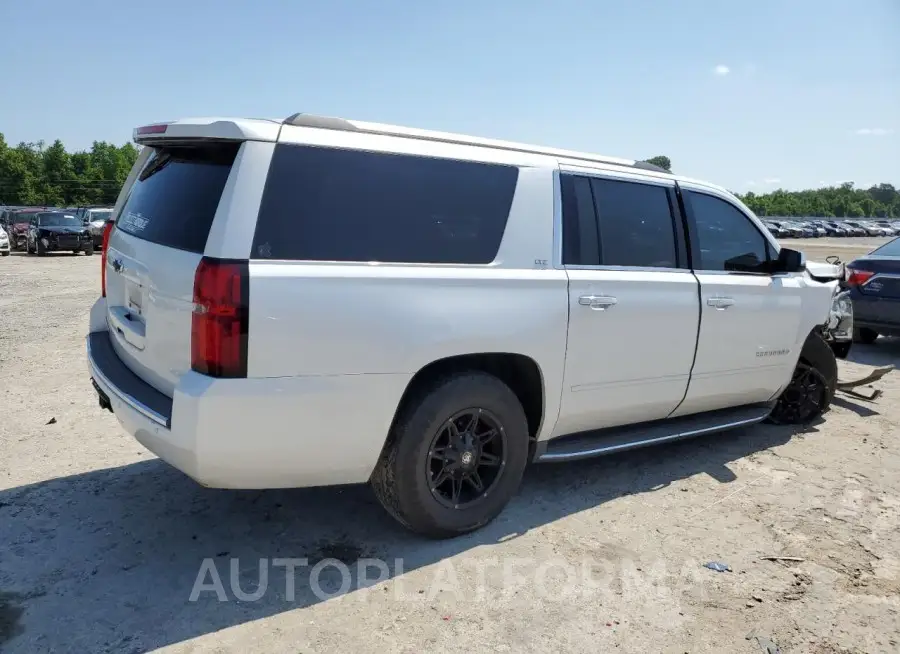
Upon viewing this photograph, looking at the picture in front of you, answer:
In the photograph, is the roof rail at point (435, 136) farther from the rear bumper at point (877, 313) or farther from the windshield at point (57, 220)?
the windshield at point (57, 220)

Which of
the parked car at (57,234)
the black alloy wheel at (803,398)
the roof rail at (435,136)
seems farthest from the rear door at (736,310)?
the parked car at (57,234)

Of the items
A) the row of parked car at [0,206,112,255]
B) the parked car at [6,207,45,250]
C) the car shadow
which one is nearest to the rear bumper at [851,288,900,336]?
the car shadow

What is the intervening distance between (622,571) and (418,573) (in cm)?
100

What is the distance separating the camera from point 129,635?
279cm

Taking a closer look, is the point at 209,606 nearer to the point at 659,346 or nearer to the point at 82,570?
the point at 82,570

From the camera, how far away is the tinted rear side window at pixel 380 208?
3.01 meters

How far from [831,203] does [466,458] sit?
639 ft

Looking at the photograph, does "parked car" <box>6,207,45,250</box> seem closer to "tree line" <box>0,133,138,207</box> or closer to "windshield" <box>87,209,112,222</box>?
"windshield" <box>87,209,112,222</box>

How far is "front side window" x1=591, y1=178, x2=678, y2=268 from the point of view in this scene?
416cm

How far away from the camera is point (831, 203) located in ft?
562

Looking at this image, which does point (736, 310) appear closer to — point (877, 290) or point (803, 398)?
point (803, 398)

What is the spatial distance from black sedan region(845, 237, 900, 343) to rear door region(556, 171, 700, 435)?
5924mm

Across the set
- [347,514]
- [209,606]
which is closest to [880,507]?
[347,514]

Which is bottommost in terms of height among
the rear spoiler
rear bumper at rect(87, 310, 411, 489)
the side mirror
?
rear bumper at rect(87, 310, 411, 489)
